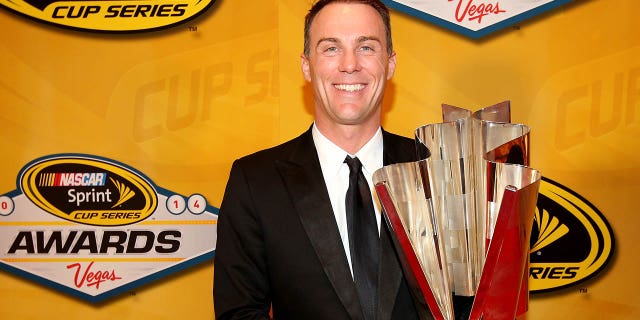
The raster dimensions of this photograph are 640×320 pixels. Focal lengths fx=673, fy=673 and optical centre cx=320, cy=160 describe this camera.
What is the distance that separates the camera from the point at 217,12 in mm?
2439

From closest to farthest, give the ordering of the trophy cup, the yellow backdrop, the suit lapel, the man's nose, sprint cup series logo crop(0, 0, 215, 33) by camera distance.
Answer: the trophy cup
the suit lapel
the man's nose
the yellow backdrop
sprint cup series logo crop(0, 0, 215, 33)

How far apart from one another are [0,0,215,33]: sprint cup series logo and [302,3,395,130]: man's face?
36.2 inches

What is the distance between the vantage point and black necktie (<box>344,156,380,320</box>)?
5.19 ft

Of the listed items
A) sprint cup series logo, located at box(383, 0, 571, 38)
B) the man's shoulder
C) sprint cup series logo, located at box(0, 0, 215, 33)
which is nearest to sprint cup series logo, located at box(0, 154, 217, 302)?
sprint cup series logo, located at box(0, 0, 215, 33)

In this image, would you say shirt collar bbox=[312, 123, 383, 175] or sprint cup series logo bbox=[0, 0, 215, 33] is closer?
shirt collar bbox=[312, 123, 383, 175]

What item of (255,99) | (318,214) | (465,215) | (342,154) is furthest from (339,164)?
(255,99)

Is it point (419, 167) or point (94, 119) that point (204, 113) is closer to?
point (94, 119)

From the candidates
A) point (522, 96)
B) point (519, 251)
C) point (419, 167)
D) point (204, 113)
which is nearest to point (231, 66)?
point (204, 113)

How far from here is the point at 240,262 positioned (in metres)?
1.71

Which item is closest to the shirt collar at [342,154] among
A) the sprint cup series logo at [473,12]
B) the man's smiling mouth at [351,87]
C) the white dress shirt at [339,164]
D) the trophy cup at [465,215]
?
the white dress shirt at [339,164]

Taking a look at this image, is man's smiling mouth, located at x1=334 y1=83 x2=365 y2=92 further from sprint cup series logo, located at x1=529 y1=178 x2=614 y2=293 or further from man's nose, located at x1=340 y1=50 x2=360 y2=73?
sprint cup series logo, located at x1=529 y1=178 x2=614 y2=293

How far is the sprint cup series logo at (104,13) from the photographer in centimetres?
246

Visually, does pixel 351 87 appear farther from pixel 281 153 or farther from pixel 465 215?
pixel 465 215

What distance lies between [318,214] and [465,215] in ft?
1.50
